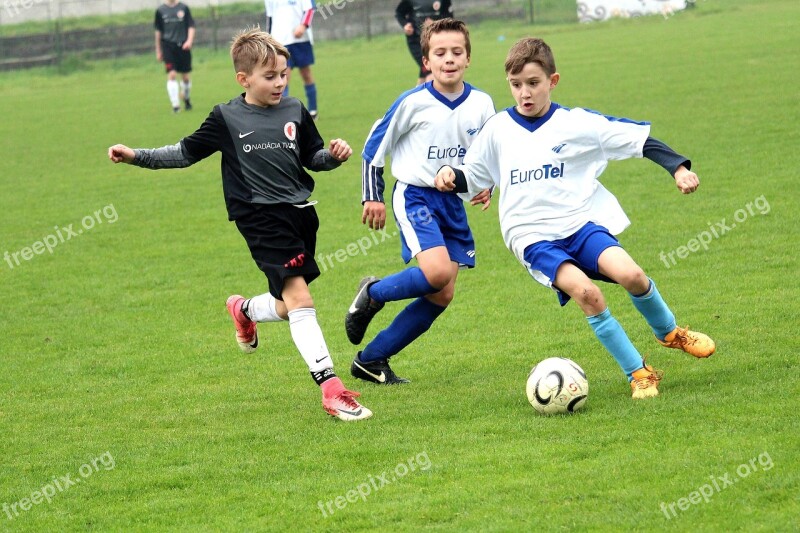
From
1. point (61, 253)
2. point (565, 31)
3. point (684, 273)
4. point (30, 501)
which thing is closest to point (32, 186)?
point (61, 253)

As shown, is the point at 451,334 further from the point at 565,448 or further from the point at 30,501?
the point at 30,501

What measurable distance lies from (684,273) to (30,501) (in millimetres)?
4759

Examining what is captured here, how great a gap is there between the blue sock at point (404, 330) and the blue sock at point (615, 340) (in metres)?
1.25

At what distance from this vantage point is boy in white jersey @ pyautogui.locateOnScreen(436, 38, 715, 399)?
201 inches

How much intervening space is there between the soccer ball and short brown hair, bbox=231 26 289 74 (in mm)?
1983

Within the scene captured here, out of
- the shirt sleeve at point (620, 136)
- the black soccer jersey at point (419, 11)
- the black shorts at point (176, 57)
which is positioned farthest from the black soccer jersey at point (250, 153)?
the black shorts at point (176, 57)

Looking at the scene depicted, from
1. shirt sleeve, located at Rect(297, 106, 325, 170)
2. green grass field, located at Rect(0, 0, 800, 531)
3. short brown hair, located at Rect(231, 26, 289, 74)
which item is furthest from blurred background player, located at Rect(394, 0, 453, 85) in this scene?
short brown hair, located at Rect(231, 26, 289, 74)

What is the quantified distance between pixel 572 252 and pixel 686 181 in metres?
0.63

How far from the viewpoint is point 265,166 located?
220 inches

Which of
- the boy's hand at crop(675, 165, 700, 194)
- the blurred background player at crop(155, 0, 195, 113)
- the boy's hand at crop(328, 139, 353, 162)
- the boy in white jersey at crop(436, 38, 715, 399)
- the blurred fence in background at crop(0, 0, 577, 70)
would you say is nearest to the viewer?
the boy's hand at crop(675, 165, 700, 194)

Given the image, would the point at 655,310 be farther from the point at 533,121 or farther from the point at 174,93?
the point at 174,93

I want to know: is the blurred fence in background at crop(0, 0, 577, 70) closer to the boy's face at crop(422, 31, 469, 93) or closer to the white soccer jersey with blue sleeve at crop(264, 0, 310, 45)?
the white soccer jersey with blue sleeve at crop(264, 0, 310, 45)

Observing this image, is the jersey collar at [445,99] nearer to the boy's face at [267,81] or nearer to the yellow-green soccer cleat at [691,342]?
the boy's face at [267,81]

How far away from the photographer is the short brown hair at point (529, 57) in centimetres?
520
